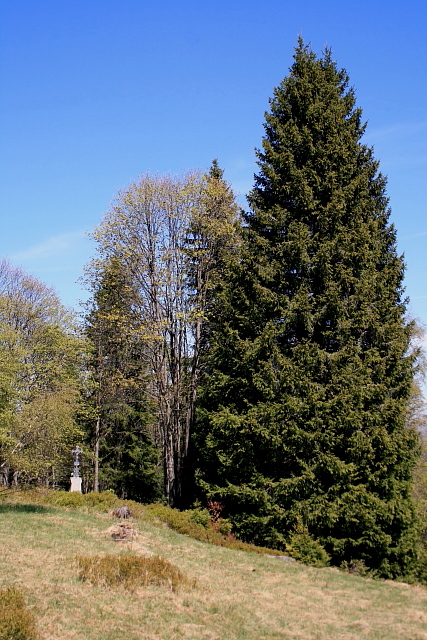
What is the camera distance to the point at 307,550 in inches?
512

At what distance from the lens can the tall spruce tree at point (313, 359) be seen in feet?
47.1

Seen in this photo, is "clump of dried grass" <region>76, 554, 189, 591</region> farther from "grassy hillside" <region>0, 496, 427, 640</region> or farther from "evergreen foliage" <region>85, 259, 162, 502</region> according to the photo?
"evergreen foliage" <region>85, 259, 162, 502</region>

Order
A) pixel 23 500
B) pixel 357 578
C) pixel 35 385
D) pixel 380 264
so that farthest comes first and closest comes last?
pixel 35 385, pixel 380 264, pixel 23 500, pixel 357 578

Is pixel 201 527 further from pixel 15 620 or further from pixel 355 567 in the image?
pixel 15 620

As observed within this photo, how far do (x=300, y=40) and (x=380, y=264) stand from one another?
895cm

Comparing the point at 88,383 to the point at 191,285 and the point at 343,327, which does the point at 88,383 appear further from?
the point at 343,327

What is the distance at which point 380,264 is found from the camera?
60.8 ft

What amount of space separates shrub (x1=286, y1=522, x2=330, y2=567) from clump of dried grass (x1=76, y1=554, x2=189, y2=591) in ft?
15.8

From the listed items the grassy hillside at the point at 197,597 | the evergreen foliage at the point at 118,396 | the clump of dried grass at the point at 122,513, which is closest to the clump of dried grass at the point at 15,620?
the grassy hillside at the point at 197,597

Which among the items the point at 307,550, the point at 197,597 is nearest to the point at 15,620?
the point at 197,597

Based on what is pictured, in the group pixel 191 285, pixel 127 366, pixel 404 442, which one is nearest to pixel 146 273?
pixel 191 285

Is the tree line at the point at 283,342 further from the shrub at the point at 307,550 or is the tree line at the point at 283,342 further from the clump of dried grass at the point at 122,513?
the clump of dried grass at the point at 122,513

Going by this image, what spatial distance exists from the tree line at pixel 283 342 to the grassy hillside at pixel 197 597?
285 cm

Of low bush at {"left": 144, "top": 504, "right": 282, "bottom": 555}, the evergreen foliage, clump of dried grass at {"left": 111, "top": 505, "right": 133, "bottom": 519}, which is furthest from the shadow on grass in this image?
the evergreen foliage
